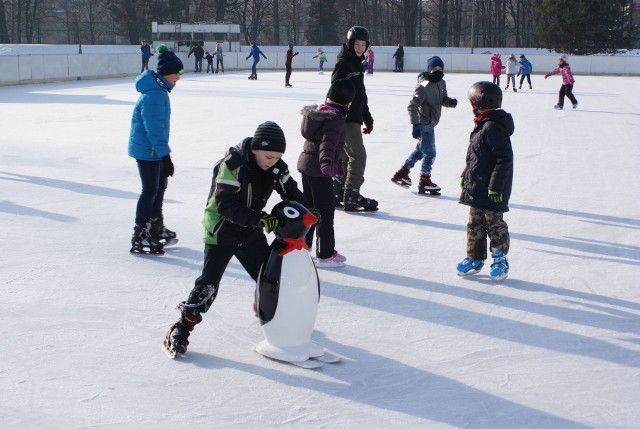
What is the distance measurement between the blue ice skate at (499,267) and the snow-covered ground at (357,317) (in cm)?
10

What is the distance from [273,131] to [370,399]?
1.17 meters

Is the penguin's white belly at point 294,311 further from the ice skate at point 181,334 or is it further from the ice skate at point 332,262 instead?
the ice skate at point 332,262

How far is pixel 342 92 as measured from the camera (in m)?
5.36

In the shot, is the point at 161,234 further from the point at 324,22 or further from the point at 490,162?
the point at 324,22

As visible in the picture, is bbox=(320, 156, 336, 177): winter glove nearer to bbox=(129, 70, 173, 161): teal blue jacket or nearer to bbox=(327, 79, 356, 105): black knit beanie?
bbox=(327, 79, 356, 105): black knit beanie

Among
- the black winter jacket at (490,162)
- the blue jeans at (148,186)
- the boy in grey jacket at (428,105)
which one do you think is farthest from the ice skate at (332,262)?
the boy in grey jacket at (428,105)

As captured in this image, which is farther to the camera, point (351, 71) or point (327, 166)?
point (351, 71)

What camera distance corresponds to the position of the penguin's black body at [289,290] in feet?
11.6

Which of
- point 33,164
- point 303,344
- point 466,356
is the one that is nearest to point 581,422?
point 466,356

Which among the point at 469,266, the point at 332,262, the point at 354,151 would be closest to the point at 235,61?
the point at 354,151

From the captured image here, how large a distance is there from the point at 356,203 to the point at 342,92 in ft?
5.53

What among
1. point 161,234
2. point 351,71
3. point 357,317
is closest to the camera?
point 357,317

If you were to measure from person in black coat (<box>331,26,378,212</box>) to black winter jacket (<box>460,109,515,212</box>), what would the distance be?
1348 millimetres

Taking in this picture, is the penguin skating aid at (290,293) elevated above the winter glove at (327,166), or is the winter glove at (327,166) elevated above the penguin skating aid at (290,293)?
the winter glove at (327,166)
